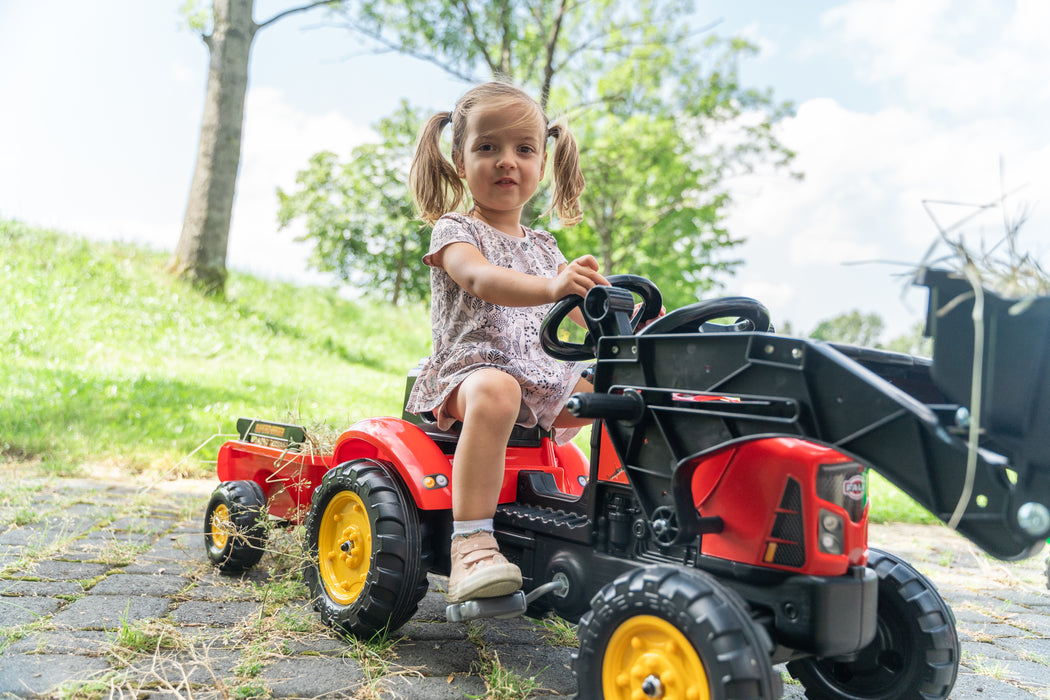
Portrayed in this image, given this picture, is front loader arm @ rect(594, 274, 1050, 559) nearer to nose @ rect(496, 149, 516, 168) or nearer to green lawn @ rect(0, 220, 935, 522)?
nose @ rect(496, 149, 516, 168)

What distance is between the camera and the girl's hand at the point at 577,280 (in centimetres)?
204

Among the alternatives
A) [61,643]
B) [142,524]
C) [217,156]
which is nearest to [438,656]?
[61,643]

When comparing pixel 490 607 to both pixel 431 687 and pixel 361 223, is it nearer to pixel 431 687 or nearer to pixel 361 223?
pixel 431 687

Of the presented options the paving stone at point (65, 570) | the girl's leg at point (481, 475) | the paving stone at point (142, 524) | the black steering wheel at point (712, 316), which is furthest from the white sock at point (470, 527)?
the paving stone at point (142, 524)

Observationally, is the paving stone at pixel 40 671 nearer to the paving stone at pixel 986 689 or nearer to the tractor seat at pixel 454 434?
the tractor seat at pixel 454 434

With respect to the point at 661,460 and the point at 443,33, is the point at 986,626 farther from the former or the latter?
the point at 443,33

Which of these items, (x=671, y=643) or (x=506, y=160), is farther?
(x=506, y=160)

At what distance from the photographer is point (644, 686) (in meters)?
1.63

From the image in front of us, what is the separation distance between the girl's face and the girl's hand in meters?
0.65

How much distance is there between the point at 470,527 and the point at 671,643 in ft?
2.58

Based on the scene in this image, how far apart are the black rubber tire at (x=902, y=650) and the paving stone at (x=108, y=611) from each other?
6.92 ft

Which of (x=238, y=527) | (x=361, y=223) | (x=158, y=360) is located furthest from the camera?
(x=361, y=223)

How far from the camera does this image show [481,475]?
7.35ft

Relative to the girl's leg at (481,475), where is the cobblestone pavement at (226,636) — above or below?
below
